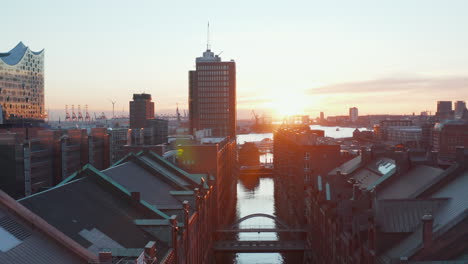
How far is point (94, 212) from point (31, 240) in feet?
31.6

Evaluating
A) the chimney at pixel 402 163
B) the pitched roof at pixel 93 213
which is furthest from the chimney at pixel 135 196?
the chimney at pixel 402 163

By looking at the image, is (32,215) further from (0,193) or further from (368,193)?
(368,193)

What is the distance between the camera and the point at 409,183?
132 feet

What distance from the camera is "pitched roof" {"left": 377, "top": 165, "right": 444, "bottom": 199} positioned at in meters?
37.8

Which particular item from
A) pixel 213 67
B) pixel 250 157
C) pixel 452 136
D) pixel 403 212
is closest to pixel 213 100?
pixel 213 67

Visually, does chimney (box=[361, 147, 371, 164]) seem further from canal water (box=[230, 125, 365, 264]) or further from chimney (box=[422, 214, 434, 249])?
chimney (box=[422, 214, 434, 249])

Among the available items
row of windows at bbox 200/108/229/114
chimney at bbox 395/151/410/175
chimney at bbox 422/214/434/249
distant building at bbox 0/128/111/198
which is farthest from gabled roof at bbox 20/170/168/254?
row of windows at bbox 200/108/229/114

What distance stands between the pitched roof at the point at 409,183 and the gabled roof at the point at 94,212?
69.4ft

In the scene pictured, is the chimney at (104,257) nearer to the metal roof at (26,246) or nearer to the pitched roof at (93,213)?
the metal roof at (26,246)

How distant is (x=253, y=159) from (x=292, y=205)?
108 m

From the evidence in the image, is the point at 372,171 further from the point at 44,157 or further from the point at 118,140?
the point at 118,140

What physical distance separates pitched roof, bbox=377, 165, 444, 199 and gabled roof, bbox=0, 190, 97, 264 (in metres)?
27.7

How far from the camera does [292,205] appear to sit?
89.0m

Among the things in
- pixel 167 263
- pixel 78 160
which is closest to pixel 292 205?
pixel 78 160
